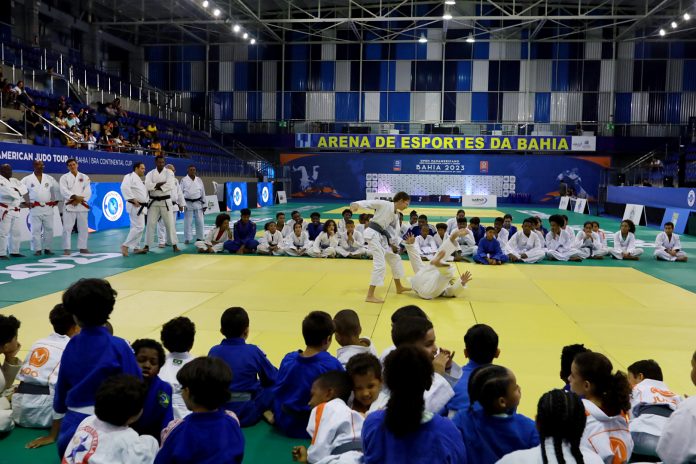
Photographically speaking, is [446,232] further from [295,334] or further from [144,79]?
[144,79]

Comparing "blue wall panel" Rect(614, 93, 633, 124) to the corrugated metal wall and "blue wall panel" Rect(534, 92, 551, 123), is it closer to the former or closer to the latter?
the corrugated metal wall

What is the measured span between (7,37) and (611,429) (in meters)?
30.8

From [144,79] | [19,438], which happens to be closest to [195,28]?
[144,79]

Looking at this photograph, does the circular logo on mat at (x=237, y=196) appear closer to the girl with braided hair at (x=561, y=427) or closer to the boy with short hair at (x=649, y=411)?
the boy with short hair at (x=649, y=411)

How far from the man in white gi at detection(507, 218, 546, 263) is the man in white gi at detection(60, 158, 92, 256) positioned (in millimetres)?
9072

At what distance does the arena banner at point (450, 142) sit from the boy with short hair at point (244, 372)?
111 feet

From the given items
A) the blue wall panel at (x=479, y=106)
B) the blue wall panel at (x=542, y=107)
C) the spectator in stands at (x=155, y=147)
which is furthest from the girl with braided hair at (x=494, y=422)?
the blue wall panel at (x=542, y=107)

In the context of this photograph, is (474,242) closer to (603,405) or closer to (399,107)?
(603,405)

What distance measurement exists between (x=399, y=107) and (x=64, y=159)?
2565cm

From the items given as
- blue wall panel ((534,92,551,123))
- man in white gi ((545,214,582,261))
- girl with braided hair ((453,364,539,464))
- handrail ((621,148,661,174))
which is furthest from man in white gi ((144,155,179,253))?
blue wall panel ((534,92,551,123))

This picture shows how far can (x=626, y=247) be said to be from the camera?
13.3m

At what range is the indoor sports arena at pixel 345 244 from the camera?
Answer: 10.2ft

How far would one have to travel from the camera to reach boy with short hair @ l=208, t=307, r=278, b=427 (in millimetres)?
4156

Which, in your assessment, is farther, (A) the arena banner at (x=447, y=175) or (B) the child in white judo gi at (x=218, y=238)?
(A) the arena banner at (x=447, y=175)
